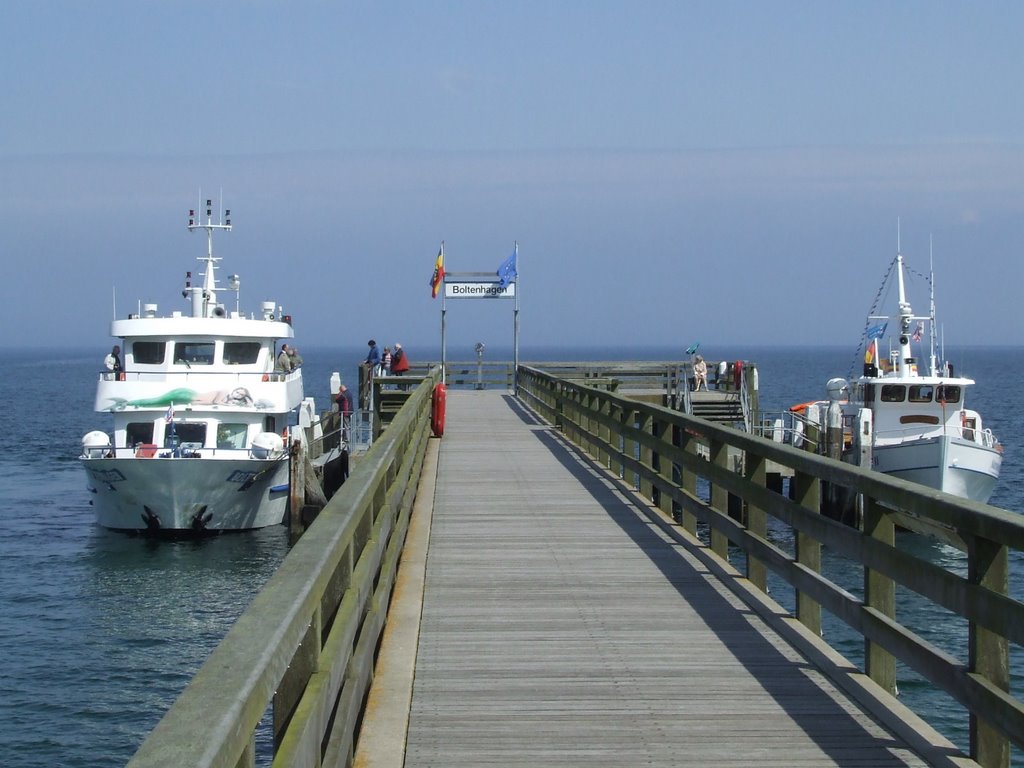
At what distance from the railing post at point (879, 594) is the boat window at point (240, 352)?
2463 centimetres

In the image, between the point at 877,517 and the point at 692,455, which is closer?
the point at 877,517

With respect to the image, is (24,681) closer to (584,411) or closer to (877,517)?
(584,411)

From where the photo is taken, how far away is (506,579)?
27.5 feet

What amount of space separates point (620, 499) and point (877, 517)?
729 cm

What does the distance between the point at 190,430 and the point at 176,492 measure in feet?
5.17

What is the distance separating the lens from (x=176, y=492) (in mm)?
25828

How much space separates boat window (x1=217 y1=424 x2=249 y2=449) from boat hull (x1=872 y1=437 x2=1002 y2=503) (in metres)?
14.6

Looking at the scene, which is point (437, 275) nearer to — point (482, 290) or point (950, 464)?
point (482, 290)

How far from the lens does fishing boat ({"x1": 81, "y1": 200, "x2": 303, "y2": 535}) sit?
1015 inches

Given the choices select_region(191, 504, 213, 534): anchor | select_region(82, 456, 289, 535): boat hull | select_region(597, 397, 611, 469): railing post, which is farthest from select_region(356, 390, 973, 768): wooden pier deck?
select_region(191, 504, 213, 534): anchor

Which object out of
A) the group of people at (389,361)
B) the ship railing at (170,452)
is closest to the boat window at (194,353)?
the ship railing at (170,452)

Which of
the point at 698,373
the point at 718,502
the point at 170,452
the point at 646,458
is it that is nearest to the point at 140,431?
the point at 170,452

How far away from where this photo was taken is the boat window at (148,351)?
92.4 feet

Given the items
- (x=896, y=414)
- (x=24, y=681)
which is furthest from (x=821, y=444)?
(x=24, y=681)
